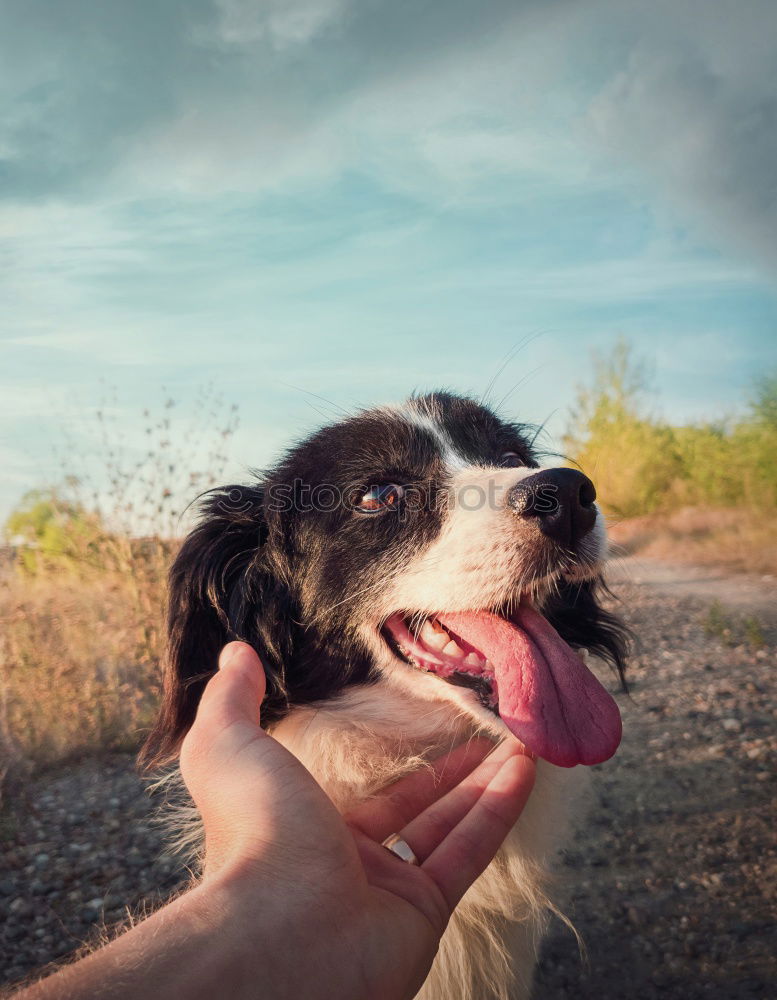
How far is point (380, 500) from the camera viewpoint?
2.30 meters

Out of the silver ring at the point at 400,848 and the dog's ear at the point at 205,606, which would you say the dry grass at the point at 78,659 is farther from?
the silver ring at the point at 400,848

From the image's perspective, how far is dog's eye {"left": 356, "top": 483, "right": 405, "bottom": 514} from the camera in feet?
7.48

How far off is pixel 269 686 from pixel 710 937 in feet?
7.29

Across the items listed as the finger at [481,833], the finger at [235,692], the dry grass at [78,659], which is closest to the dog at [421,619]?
the finger at [481,833]

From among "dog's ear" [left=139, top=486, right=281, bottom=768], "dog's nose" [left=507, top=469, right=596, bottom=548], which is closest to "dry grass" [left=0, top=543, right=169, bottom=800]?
"dog's ear" [left=139, top=486, right=281, bottom=768]

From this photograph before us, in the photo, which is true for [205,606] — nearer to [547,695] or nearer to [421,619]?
[421,619]

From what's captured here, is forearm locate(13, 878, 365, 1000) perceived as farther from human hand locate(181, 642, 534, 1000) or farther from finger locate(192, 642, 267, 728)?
finger locate(192, 642, 267, 728)

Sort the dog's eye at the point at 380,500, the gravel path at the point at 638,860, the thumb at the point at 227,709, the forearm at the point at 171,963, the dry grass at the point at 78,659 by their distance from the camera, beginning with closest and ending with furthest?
the forearm at the point at 171,963
the thumb at the point at 227,709
the dog's eye at the point at 380,500
the gravel path at the point at 638,860
the dry grass at the point at 78,659

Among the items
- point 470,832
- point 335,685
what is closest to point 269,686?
point 335,685

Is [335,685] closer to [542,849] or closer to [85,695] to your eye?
[542,849]

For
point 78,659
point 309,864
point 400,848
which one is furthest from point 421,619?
point 78,659

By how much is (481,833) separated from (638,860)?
2.32m

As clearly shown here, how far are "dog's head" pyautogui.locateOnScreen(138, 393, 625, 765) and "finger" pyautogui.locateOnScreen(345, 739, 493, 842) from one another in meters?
0.22

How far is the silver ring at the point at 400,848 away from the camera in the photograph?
167 cm
